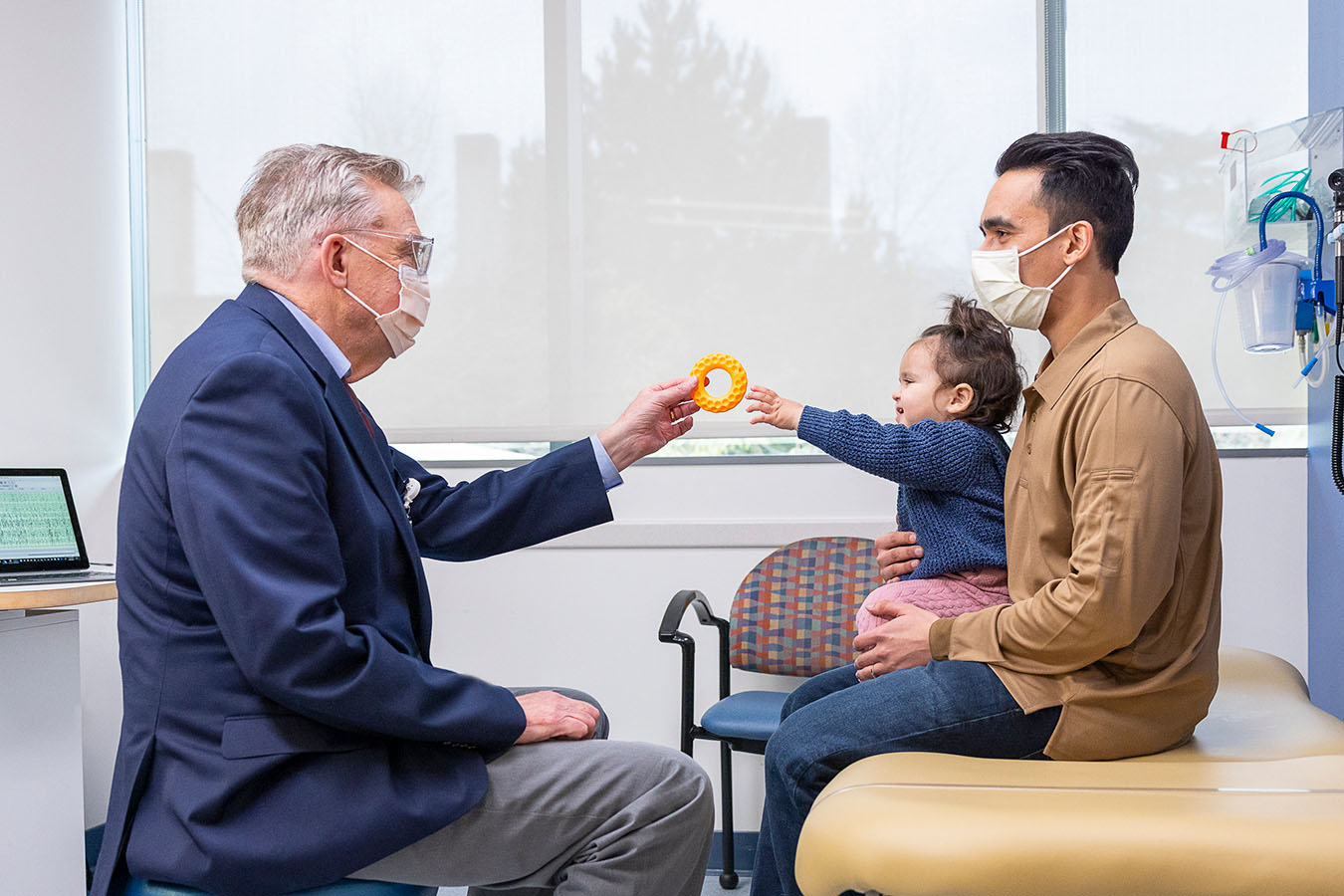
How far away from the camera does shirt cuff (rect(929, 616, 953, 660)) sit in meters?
1.67

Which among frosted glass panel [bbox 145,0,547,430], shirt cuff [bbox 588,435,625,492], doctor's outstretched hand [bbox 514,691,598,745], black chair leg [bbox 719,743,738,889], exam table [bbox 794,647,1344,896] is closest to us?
exam table [bbox 794,647,1344,896]

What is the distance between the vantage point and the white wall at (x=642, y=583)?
3.08 metres

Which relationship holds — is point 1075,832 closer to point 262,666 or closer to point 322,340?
point 262,666

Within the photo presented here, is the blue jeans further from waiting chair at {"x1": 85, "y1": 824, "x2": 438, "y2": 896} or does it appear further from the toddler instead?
waiting chair at {"x1": 85, "y1": 824, "x2": 438, "y2": 896}

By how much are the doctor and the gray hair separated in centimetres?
10

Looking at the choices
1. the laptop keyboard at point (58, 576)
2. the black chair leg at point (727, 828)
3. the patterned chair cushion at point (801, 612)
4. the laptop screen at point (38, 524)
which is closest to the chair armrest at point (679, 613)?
the patterned chair cushion at point (801, 612)

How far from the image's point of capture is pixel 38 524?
242 centimetres

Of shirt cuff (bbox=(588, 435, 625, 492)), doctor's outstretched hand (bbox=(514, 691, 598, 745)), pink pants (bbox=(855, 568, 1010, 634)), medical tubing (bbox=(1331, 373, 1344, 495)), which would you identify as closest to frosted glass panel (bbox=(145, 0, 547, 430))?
shirt cuff (bbox=(588, 435, 625, 492))

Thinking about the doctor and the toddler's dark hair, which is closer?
the doctor

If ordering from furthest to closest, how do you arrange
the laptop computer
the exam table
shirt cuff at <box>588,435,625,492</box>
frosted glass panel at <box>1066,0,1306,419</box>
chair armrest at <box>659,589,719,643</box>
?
frosted glass panel at <box>1066,0,1306,419</box>
chair armrest at <box>659,589,719,643</box>
the laptop computer
shirt cuff at <box>588,435,625,492</box>
the exam table

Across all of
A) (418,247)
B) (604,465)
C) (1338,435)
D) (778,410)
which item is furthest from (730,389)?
(1338,435)

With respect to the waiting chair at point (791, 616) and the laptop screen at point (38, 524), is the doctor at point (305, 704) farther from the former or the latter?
the waiting chair at point (791, 616)

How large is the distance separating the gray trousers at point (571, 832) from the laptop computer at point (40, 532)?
4.16 feet

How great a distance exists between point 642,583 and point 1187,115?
2070mm
